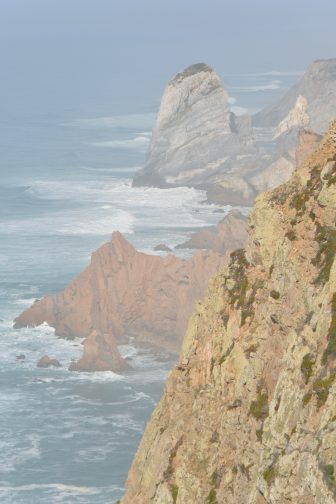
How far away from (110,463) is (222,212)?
87227mm

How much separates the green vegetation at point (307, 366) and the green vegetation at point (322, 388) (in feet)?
1.81

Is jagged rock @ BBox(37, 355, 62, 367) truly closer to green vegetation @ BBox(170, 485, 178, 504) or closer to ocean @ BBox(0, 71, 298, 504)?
ocean @ BBox(0, 71, 298, 504)

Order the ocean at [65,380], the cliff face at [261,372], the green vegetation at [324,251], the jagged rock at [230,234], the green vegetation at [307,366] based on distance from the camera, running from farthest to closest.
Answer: the jagged rock at [230,234]
the ocean at [65,380]
the green vegetation at [324,251]
the green vegetation at [307,366]
the cliff face at [261,372]

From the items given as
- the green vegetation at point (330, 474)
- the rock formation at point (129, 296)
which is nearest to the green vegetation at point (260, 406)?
the green vegetation at point (330, 474)

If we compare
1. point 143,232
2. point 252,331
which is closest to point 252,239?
point 252,331

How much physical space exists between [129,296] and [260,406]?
82.2m

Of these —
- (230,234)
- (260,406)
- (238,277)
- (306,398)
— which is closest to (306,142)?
(238,277)

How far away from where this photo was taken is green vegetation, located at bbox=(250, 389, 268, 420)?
35000 mm

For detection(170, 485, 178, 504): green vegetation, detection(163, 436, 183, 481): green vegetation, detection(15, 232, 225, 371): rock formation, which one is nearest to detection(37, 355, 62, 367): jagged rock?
detection(15, 232, 225, 371): rock formation

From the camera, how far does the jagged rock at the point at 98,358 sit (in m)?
108

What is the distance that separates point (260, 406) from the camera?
3525 centimetres

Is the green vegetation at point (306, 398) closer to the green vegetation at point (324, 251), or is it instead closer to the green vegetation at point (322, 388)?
the green vegetation at point (322, 388)

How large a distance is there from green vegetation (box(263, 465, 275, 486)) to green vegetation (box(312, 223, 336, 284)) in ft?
16.1

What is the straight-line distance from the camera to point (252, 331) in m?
36.4
